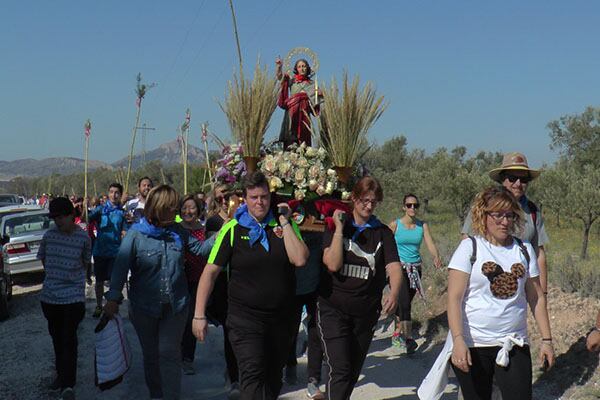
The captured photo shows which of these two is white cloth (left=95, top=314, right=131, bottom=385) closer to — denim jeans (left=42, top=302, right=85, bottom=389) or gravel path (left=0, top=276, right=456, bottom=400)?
denim jeans (left=42, top=302, right=85, bottom=389)

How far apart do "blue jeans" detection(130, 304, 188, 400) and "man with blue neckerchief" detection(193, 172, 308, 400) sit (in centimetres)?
74

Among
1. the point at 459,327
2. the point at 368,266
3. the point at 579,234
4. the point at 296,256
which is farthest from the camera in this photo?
the point at 579,234

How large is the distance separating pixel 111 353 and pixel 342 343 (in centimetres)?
185

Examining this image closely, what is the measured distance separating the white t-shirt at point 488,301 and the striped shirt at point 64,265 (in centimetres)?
341

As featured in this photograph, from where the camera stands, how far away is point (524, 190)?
5.39m

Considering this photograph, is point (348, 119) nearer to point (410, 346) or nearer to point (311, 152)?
point (311, 152)

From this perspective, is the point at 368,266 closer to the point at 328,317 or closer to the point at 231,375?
the point at 328,317

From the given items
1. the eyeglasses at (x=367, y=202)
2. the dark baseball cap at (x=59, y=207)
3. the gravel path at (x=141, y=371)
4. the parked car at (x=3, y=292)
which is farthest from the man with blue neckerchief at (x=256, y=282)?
the parked car at (x=3, y=292)

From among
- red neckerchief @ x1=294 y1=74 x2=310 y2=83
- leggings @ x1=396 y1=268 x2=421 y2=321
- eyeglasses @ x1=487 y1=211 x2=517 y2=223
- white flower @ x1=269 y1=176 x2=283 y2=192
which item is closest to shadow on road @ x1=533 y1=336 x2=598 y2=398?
leggings @ x1=396 y1=268 x2=421 y2=321

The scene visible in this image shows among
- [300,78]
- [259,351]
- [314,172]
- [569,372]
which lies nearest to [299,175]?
[314,172]

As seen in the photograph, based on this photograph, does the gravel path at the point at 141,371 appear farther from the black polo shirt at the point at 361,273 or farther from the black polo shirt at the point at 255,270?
the black polo shirt at the point at 255,270

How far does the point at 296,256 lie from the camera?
4.58 meters

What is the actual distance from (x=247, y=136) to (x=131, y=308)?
5.99ft

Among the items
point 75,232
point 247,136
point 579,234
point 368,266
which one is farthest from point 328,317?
point 579,234
